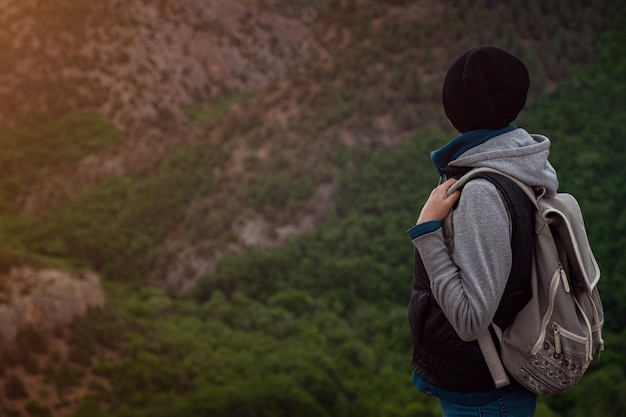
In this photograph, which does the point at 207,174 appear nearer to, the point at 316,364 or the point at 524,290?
the point at 316,364

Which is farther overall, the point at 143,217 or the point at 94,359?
the point at 143,217

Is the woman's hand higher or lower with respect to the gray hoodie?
higher

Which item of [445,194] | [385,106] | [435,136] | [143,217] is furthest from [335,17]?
[445,194]

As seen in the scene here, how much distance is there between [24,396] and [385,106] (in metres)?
5.48

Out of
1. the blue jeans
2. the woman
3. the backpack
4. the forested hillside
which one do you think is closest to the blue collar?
the woman

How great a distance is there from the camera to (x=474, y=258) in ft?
4.84

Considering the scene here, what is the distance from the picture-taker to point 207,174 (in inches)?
338

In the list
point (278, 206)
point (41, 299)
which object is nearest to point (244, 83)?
point (278, 206)

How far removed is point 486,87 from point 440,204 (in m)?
0.28

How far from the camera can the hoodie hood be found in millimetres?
1550

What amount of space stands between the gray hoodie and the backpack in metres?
0.07

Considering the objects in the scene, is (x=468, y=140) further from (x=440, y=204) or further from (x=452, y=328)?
(x=452, y=328)

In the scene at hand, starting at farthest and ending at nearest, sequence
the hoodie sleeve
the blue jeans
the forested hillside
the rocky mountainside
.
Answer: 1. the rocky mountainside
2. the forested hillside
3. the blue jeans
4. the hoodie sleeve

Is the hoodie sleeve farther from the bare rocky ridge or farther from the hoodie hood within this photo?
the bare rocky ridge
